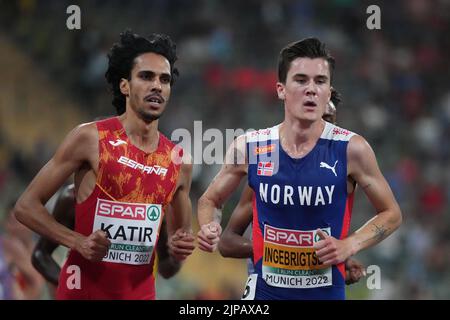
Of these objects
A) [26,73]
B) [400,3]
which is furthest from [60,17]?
[400,3]

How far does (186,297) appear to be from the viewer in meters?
9.94

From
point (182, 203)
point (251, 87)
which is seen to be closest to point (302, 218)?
point (182, 203)

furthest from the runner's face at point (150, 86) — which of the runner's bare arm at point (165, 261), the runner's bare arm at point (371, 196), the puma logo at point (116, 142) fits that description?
the runner's bare arm at point (371, 196)

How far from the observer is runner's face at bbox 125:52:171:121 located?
555 centimetres

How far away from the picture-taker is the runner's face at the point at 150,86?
5.55 meters

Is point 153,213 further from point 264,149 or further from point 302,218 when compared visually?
point 302,218

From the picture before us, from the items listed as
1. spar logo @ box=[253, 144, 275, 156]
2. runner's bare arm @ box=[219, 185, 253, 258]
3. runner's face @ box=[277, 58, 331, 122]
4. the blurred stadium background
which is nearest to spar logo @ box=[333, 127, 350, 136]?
runner's face @ box=[277, 58, 331, 122]

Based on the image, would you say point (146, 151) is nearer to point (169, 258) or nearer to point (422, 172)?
point (169, 258)

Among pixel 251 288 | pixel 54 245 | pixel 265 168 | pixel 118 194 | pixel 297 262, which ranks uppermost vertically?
pixel 265 168

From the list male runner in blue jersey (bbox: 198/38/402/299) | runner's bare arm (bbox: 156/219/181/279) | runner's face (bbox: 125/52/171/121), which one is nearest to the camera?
male runner in blue jersey (bbox: 198/38/402/299)

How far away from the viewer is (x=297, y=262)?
16.7 feet

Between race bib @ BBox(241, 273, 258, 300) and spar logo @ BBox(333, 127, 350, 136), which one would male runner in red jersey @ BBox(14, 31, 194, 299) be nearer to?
race bib @ BBox(241, 273, 258, 300)

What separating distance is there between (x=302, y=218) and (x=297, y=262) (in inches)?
10.3

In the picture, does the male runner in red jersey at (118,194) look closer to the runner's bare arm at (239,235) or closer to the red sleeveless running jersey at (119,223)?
the red sleeveless running jersey at (119,223)
